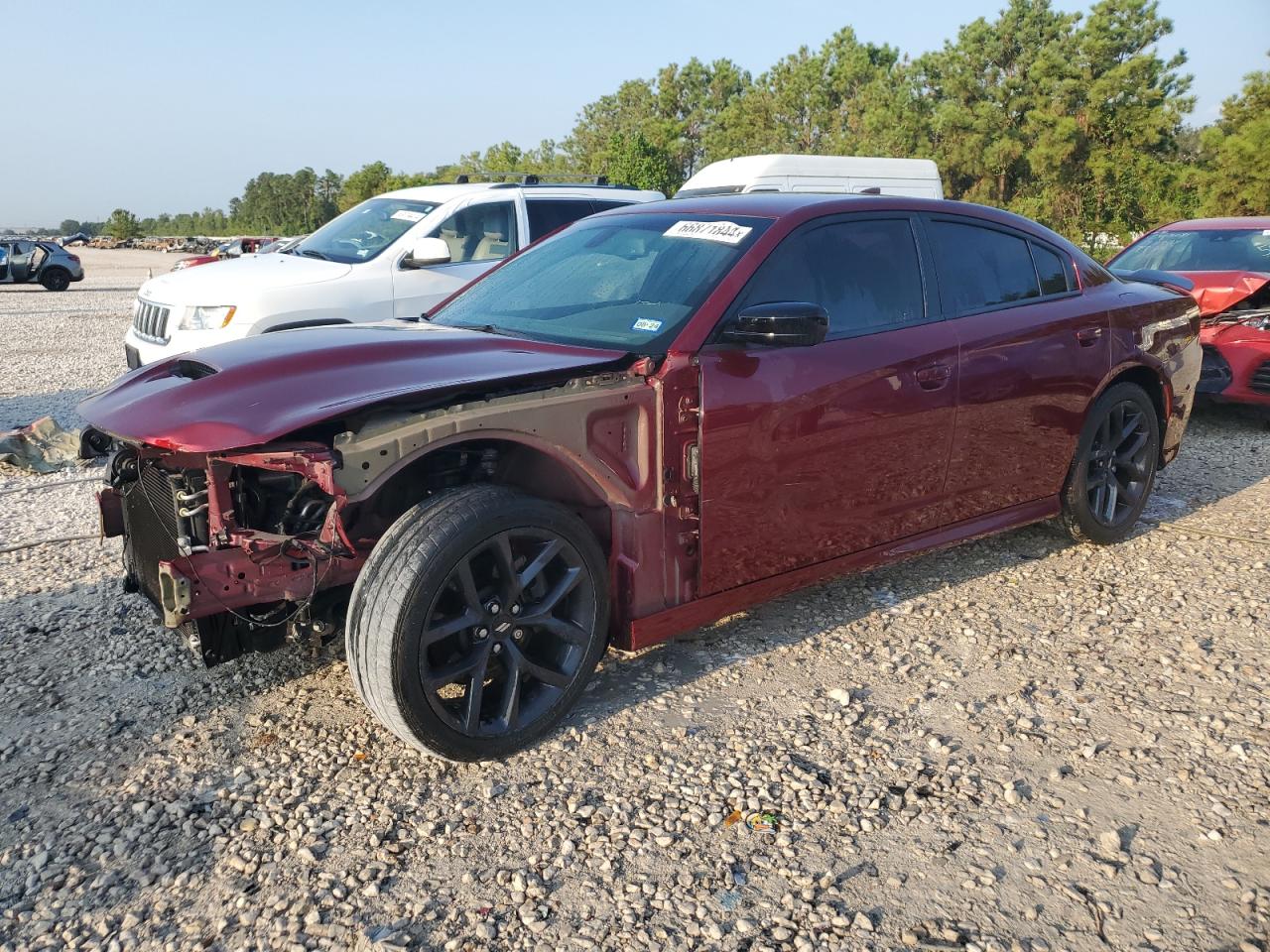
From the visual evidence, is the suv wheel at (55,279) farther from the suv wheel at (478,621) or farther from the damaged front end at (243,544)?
the suv wheel at (478,621)

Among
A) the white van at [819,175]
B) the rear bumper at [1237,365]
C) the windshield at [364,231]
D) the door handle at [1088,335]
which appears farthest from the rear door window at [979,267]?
the white van at [819,175]

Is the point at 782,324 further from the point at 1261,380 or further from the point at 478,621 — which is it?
the point at 1261,380

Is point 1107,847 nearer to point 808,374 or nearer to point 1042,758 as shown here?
point 1042,758

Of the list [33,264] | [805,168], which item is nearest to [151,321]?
[805,168]

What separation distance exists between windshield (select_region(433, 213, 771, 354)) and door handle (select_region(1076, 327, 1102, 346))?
1.85 metres

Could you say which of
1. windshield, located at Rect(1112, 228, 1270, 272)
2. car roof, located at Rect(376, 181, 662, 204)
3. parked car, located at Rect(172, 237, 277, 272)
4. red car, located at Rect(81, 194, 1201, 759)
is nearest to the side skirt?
red car, located at Rect(81, 194, 1201, 759)

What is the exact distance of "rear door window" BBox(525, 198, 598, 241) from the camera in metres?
8.53

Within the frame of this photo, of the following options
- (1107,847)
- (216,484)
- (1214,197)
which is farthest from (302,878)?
(1214,197)

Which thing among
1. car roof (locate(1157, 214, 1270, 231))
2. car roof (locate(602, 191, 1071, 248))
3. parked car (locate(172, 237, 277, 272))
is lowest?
parked car (locate(172, 237, 277, 272))

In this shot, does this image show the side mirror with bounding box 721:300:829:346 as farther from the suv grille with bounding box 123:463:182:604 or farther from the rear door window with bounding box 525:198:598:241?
the rear door window with bounding box 525:198:598:241

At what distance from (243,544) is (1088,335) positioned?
3847 mm

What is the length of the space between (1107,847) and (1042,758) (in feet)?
1.54

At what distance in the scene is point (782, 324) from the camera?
327 cm

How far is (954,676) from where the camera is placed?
3.71 meters
